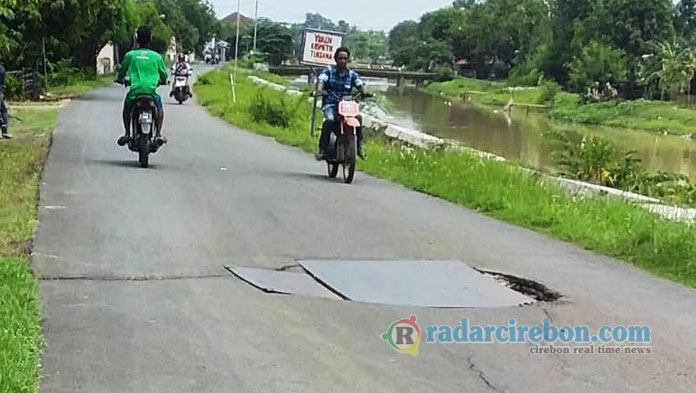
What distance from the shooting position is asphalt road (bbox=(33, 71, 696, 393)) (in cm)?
527

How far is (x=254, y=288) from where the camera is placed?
23.4 feet

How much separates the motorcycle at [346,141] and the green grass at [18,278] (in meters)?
3.73

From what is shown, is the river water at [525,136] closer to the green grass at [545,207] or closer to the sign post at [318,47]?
the sign post at [318,47]

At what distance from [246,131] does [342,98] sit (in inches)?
380

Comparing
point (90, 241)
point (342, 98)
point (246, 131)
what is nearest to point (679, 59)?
point (246, 131)

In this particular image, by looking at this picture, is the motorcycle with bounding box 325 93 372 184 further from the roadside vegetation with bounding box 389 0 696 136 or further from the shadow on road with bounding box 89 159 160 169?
the roadside vegetation with bounding box 389 0 696 136

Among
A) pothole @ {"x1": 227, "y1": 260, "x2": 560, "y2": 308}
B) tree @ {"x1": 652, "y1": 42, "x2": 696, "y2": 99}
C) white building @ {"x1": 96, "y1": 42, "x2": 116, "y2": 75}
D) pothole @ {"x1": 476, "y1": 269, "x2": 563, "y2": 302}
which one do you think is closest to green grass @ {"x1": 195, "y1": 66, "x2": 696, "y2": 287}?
pothole @ {"x1": 476, "y1": 269, "x2": 563, "y2": 302}

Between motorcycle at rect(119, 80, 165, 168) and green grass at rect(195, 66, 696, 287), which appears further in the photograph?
motorcycle at rect(119, 80, 165, 168)

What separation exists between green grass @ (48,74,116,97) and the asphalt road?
2904 cm

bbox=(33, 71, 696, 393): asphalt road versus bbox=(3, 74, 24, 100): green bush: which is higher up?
bbox=(33, 71, 696, 393): asphalt road

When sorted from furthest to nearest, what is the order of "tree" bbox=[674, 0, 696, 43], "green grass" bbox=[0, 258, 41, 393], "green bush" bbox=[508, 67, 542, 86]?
"green bush" bbox=[508, 67, 542, 86]
"tree" bbox=[674, 0, 696, 43]
"green grass" bbox=[0, 258, 41, 393]

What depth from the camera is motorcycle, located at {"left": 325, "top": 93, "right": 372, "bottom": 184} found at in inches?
540

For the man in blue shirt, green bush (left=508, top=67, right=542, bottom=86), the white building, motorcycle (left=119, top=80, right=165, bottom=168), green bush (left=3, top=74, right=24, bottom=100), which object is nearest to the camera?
motorcycle (left=119, top=80, right=165, bottom=168)

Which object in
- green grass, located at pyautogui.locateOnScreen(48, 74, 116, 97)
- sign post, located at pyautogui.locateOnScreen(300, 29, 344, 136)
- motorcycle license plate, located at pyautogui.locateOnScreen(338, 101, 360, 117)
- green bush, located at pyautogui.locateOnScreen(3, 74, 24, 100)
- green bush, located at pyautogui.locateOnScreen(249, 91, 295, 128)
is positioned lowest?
green grass, located at pyautogui.locateOnScreen(48, 74, 116, 97)
